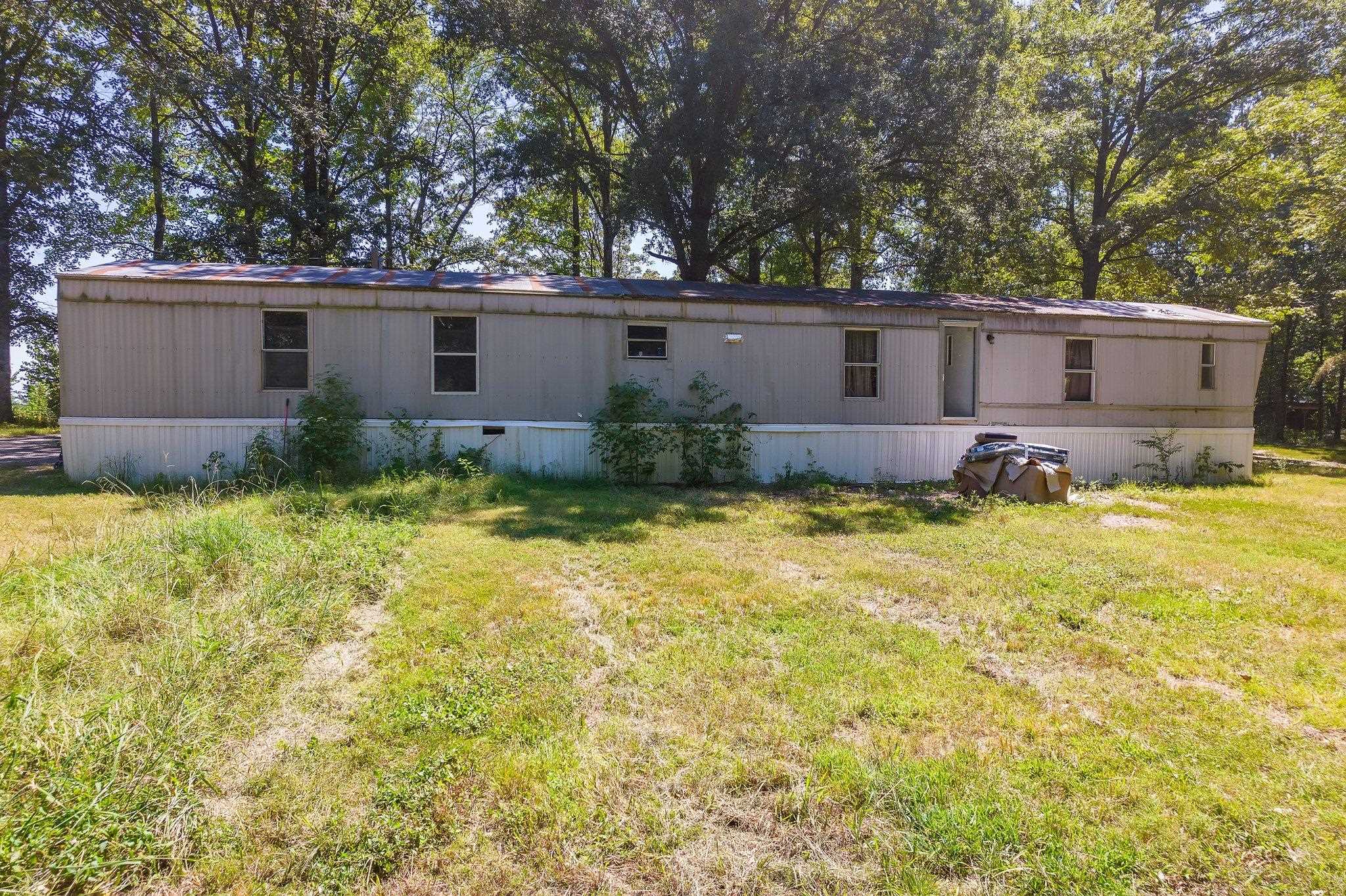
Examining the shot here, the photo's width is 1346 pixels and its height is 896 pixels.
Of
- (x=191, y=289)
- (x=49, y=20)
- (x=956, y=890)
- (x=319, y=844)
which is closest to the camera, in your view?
(x=956, y=890)

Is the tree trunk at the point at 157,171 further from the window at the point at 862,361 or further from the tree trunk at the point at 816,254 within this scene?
the tree trunk at the point at 816,254

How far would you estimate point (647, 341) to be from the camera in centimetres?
1053

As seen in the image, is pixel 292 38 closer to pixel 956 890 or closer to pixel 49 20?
pixel 49 20

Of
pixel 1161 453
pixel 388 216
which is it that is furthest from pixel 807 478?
pixel 388 216

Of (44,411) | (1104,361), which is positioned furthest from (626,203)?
(44,411)

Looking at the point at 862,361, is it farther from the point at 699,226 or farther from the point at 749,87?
the point at 749,87

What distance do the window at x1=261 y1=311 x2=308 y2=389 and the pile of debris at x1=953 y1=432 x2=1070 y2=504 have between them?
10.3 metres

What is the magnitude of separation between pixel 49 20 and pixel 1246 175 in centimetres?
3302

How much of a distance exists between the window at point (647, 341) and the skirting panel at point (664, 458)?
1.59 metres

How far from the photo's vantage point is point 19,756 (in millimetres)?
2193

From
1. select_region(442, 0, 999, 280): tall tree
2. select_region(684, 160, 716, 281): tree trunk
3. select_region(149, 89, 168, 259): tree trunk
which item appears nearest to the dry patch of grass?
select_region(149, 89, 168, 259): tree trunk

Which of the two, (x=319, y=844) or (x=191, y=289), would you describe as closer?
(x=319, y=844)

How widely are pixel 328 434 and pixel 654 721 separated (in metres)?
7.85

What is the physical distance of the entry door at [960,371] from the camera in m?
11.7
